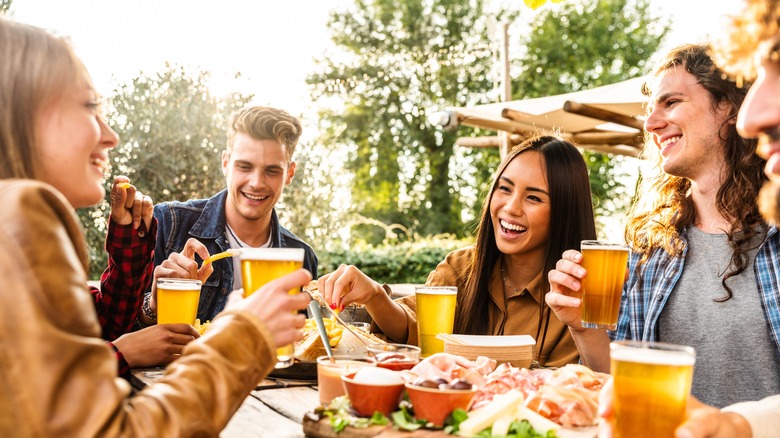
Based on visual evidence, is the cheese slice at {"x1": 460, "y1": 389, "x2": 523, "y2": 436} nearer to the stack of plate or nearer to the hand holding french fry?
the stack of plate

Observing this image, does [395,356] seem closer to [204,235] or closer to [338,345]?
[338,345]

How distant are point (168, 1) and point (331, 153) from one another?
4480mm

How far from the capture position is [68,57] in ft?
5.07

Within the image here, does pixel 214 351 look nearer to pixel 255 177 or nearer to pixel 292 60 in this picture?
pixel 255 177

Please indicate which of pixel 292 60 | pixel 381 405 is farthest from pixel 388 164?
pixel 381 405

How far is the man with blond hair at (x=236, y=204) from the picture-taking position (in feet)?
14.8

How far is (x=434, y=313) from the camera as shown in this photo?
9.34 ft

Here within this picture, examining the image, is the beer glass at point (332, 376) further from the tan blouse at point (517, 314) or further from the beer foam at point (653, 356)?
the tan blouse at point (517, 314)

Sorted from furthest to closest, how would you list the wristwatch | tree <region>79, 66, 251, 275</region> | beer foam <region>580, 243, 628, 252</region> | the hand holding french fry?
tree <region>79, 66, 251, 275</region>, the wristwatch, the hand holding french fry, beer foam <region>580, 243, 628, 252</region>

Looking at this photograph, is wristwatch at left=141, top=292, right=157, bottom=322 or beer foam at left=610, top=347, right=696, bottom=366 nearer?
beer foam at left=610, top=347, right=696, bottom=366

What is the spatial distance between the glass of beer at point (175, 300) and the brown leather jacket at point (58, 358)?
4.18 feet

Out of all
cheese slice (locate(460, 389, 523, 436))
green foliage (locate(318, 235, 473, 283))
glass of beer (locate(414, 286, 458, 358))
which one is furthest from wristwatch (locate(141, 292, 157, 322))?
green foliage (locate(318, 235, 473, 283))

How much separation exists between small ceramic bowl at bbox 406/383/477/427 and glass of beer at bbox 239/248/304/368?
0.41 metres

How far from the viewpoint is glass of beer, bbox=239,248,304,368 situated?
1967mm
